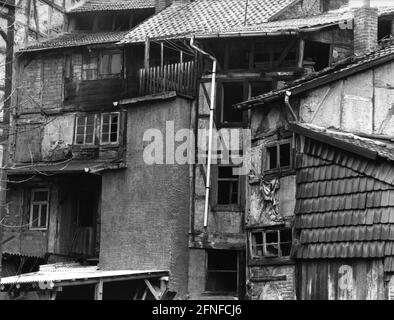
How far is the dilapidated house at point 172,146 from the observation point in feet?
79.4

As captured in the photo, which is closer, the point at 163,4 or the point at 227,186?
the point at 227,186

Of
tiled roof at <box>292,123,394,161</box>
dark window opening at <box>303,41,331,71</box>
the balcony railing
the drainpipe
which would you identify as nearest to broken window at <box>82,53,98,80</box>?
the balcony railing

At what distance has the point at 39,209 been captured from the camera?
97.1 feet

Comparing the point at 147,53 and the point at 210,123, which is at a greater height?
the point at 147,53

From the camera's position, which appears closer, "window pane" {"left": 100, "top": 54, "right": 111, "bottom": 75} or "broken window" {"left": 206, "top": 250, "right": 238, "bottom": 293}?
"broken window" {"left": 206, "top": 250, "right": 238, "bottom": 293}

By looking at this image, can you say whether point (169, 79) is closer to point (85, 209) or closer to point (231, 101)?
point (231, 101)

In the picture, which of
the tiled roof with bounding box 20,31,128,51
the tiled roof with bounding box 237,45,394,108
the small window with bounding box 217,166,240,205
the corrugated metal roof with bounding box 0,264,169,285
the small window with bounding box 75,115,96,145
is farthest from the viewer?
the tiled roof with bounding box 20,31,128,51

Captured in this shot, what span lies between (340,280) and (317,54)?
9.30 m

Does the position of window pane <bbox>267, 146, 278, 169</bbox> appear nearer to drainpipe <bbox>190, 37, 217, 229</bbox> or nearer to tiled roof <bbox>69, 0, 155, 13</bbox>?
drainpipe <bbox>190, 37, 217, 229</bbox>

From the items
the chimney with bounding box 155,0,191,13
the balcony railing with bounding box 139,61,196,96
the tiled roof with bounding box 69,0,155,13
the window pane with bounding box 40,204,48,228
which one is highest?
the tiled roof with bounding box 69,0,155,13

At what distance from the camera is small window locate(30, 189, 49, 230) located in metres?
29.4

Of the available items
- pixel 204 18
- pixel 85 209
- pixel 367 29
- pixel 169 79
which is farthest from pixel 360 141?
pixel 85 209

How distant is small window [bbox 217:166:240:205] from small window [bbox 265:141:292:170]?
134 inches

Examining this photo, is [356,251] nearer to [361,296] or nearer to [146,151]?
[361,296]
